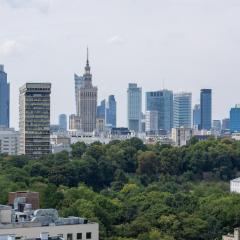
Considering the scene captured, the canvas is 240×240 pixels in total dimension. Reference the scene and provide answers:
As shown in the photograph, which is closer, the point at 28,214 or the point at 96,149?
the point at 28,214

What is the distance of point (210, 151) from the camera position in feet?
244

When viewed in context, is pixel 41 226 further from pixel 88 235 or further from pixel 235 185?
pixel 235 185

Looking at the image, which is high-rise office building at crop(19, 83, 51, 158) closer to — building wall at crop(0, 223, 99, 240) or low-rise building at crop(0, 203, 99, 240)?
low-rise building at crop(0, 203, 99, 240)

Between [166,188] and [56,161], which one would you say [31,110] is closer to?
[56,161]

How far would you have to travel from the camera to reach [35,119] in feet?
313

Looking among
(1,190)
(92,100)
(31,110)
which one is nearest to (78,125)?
(92,100)

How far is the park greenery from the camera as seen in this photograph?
42.9 m

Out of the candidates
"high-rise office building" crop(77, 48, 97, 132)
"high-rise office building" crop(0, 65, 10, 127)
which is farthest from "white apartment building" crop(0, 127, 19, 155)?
"high-rise office building" crop(0, 65, 10, 127)

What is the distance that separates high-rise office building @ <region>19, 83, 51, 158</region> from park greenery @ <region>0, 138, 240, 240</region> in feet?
21.3

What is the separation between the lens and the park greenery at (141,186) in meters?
42.9

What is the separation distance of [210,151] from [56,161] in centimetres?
1305

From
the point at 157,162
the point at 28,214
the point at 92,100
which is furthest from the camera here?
the point at 92,100

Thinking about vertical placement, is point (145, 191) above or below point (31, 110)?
below

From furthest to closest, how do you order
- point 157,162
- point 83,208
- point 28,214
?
point 157,162 → point 83,208 → point 28,214
